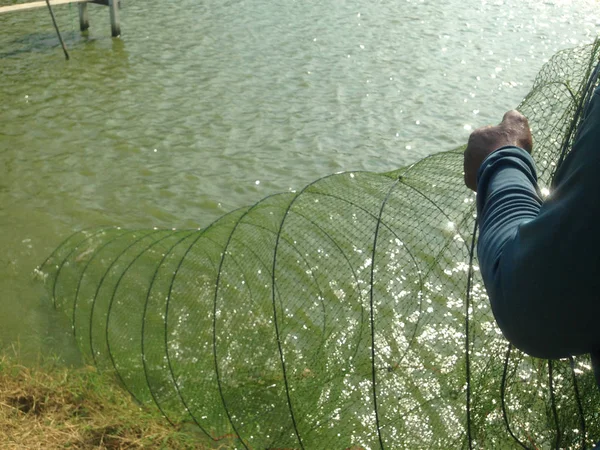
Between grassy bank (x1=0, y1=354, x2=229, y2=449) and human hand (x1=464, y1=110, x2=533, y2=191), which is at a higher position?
human hand (x1=464, y1=110, x2=533, y2=191)

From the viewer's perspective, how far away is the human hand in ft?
5.50

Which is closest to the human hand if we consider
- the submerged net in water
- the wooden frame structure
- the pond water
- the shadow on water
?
the submerged net in water

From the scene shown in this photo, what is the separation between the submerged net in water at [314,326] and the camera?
3.97 meters

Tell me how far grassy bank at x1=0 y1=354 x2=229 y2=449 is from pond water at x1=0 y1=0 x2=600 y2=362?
0.56 m

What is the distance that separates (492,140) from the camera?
1.67 meters

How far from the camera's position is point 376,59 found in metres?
10.5

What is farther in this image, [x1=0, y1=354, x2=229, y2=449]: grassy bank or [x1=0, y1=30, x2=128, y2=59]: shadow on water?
[x1=0, y1=30, x2=128, y2=59]: shadow on water

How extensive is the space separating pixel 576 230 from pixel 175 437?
10.7 feet

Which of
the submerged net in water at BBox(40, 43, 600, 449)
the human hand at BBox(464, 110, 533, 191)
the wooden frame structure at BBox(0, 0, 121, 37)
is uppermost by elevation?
the human hand at BBox(464, 110, 533, 191)

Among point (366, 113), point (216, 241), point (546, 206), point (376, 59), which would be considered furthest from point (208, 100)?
point (546, 206)

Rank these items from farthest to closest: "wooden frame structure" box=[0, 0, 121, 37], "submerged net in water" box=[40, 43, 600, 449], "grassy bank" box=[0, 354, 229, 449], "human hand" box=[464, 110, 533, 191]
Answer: "wooden frame structure" box=[0, 0, 121, 37]
"submerged net in water" box=[40, 43, 600, 449]
"grassy bank" box=[0, 354, 229, 449]
"human hand" box=[464, 110, 533, 191]

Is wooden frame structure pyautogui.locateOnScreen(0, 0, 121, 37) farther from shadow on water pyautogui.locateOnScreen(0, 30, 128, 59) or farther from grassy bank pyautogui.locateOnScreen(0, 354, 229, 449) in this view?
grassy bank pyautogui.locateOnScreen(0, 354, 229, 449)

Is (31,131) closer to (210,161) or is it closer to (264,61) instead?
(210,161)

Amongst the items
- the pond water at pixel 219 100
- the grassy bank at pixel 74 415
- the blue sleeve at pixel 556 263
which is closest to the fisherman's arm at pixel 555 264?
the blue sleeve at pixel 556 263
